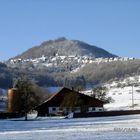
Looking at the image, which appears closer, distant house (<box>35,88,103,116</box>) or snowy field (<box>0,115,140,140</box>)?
snowy field (<box>0,115,140,140</box>)

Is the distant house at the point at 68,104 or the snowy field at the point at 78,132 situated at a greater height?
the distant house at the point at 68,104

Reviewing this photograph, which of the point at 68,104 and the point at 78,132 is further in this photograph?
the point at 68,104

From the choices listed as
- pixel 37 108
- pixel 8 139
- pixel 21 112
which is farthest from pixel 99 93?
pixel 8 139

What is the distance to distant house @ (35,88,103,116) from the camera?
345 feet

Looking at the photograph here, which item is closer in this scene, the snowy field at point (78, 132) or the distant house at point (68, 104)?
the snowy field at point (78, 132)

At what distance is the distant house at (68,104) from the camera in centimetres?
10525

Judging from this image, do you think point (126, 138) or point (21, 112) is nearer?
point (126, 138)

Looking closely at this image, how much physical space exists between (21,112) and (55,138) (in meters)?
66.8

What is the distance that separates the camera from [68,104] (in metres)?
104

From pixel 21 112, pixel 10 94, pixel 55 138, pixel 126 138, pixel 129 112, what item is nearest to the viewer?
pixel 126 138

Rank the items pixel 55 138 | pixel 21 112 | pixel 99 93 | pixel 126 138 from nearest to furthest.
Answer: pixel 126 138, pixel 55 138, pixel 21 112, pixel 99 93

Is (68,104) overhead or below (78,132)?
overhead

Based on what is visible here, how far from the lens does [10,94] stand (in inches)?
4476

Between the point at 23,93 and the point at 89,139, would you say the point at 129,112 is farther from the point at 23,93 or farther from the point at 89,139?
the point at 89,139
